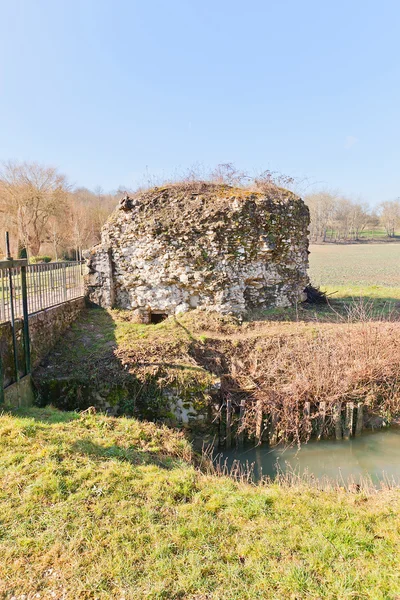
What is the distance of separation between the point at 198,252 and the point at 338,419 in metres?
5.99

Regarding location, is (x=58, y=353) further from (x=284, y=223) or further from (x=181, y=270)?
(x=284, y=223)

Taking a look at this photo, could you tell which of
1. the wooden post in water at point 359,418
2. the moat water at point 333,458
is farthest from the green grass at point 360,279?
the moat water at point 333,458

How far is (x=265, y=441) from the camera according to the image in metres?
8.34

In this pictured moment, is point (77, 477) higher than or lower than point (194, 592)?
higher

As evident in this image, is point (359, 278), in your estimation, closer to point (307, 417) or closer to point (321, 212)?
point (307, 417)

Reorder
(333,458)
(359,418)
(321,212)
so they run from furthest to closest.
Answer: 1. (321,212)
2. (359,418)
3. (333,458)

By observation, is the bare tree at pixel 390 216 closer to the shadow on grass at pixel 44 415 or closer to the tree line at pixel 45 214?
the tree line at pixel 45 214

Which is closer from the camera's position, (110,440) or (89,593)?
(89,593)

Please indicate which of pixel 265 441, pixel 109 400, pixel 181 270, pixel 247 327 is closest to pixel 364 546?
pixel 265 441

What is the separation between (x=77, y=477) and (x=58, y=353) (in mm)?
5233

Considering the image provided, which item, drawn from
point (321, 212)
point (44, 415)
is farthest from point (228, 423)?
point (321, 212)

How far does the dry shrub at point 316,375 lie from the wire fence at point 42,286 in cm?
537

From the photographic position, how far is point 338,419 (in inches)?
331

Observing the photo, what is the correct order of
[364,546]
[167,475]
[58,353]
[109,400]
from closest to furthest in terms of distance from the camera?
[364,546], [167,475], [109,400], [58,353]
